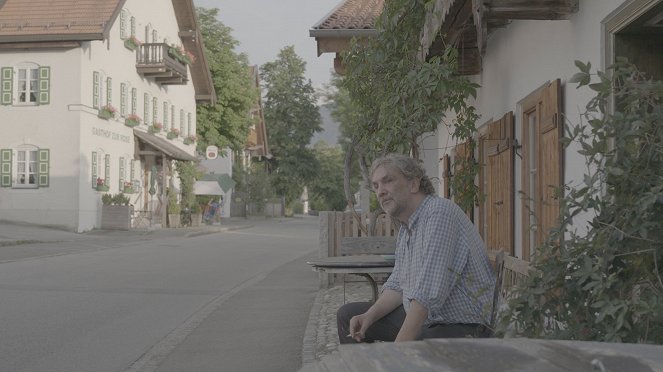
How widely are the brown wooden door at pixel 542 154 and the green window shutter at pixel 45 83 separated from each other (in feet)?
80.7

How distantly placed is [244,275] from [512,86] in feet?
25.4

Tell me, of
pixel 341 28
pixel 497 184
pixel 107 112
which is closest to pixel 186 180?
pixel 107 112

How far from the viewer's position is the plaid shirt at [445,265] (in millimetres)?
4004

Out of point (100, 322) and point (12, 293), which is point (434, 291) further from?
point (12, 293)

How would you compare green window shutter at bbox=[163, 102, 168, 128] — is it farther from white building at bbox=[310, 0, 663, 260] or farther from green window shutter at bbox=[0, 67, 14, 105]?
white building at bbox=[310, 0, 663, 260]

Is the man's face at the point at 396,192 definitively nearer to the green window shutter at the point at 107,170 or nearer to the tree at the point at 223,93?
the green window shutter at the point at 107,170

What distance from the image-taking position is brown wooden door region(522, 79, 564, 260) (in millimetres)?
7238

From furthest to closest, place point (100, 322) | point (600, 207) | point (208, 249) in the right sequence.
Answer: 1. point (208, 249)
2. point (100, 322)
3. point (600, 207)

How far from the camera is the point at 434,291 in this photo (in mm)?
3992

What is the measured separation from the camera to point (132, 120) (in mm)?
36125

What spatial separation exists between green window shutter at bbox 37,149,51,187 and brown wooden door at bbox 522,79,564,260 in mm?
24787

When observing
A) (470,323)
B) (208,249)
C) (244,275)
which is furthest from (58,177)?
(470,323)

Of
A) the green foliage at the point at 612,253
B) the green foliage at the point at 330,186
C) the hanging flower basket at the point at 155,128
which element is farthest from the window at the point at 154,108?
the green foliage at the point at 330,186

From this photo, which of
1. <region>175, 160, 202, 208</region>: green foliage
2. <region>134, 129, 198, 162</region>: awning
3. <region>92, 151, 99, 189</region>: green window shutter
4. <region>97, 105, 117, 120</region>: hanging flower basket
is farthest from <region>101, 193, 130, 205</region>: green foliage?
<region>175, 160, 202, 208</region>: green foliage
